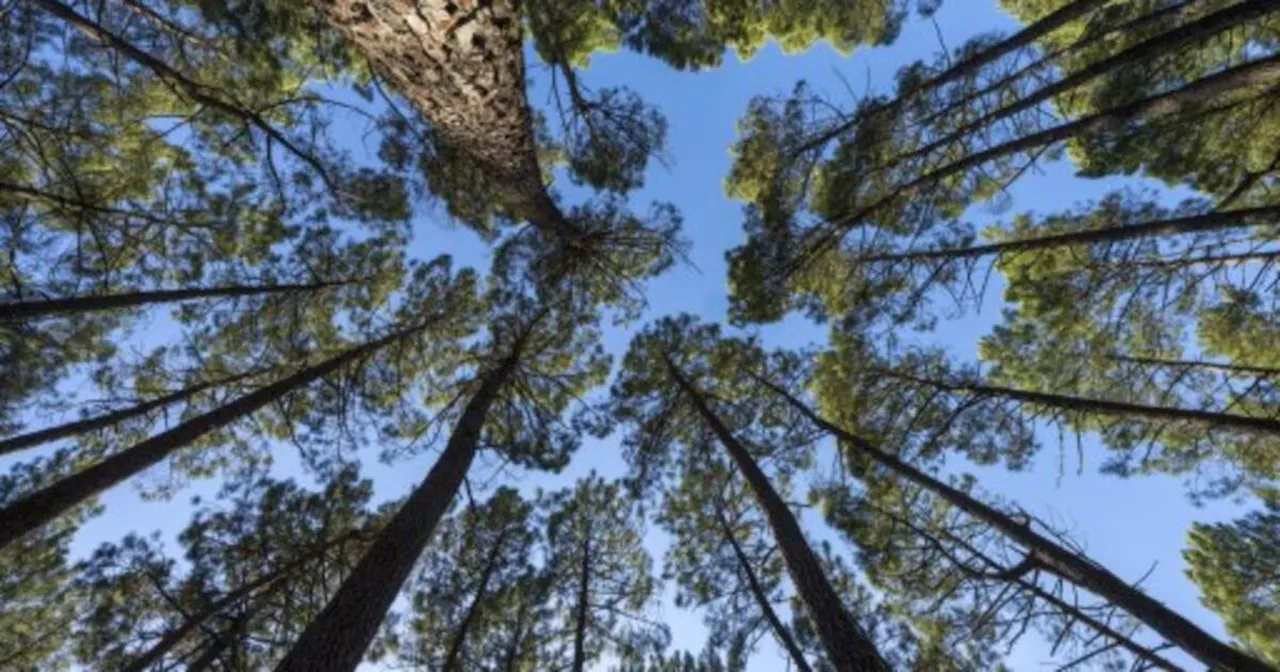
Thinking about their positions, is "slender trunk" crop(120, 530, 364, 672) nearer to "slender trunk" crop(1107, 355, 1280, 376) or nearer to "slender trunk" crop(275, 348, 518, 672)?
"slender trunk" crop(275, 348, 518, 672)

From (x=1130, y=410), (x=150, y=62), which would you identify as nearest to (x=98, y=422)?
(x=150, y=62)

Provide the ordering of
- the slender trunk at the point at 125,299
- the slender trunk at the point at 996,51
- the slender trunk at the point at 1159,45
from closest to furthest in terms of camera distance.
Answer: the slender trunk at the point at 1159,45, the slender trunk at the point at 996,51, the slender trunk at the point at 125,299

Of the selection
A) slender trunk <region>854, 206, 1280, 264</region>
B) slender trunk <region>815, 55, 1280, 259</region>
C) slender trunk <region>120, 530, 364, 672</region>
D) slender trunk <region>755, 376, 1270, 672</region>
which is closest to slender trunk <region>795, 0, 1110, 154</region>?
slender trunk <region>815, 55, 1280, 259</region>

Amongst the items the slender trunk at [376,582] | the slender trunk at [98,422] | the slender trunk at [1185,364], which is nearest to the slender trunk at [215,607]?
the slender trunk at [376,582]

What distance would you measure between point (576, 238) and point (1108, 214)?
21.2 ft

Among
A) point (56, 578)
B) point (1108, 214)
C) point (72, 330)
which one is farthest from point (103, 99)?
point (1108, 214)

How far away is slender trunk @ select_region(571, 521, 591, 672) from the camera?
836 cm

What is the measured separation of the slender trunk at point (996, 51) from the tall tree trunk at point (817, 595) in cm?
446

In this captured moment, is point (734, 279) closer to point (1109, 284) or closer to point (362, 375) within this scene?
point (1109, 284)

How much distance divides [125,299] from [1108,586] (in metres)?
10.1

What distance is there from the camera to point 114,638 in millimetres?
Result: 6754

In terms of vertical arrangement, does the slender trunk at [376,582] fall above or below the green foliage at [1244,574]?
below

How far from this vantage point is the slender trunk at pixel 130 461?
523cm

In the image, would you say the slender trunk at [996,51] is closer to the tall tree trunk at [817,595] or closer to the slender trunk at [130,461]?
the tall tree trunk at [817,595]
